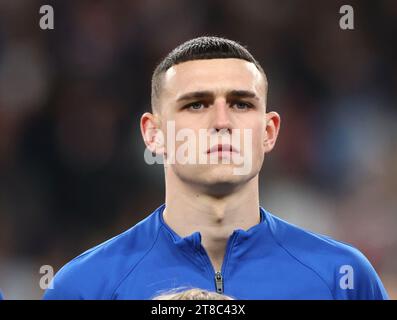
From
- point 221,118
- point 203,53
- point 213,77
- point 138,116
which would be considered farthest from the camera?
point 138,116

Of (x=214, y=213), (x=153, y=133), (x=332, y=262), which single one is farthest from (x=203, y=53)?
(x=332, y=262)

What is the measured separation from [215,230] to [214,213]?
0.07 metres

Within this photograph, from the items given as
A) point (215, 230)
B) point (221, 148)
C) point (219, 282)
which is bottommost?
point (219, 282)

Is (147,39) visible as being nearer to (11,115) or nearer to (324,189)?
(11,115)

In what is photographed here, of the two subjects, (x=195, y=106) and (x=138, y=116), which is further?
(x=138, y=116)

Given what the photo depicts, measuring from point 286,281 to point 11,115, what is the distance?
3.67 meters

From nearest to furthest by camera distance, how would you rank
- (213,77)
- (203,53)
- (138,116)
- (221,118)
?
(221,118) < (213,77) < (203,53) < (138,116)

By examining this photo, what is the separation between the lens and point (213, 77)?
340cm

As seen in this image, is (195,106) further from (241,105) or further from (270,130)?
(270,130)

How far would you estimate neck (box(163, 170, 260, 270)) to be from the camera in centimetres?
Answer: 340

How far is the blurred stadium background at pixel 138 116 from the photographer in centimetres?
603

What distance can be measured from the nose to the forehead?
0.24 ft

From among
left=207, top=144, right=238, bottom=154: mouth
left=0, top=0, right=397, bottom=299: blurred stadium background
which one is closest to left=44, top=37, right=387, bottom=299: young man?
left=207, top=144, right=238, bottom=154: mouth

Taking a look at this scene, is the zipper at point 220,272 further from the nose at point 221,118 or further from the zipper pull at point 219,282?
the nose at point 221,118
